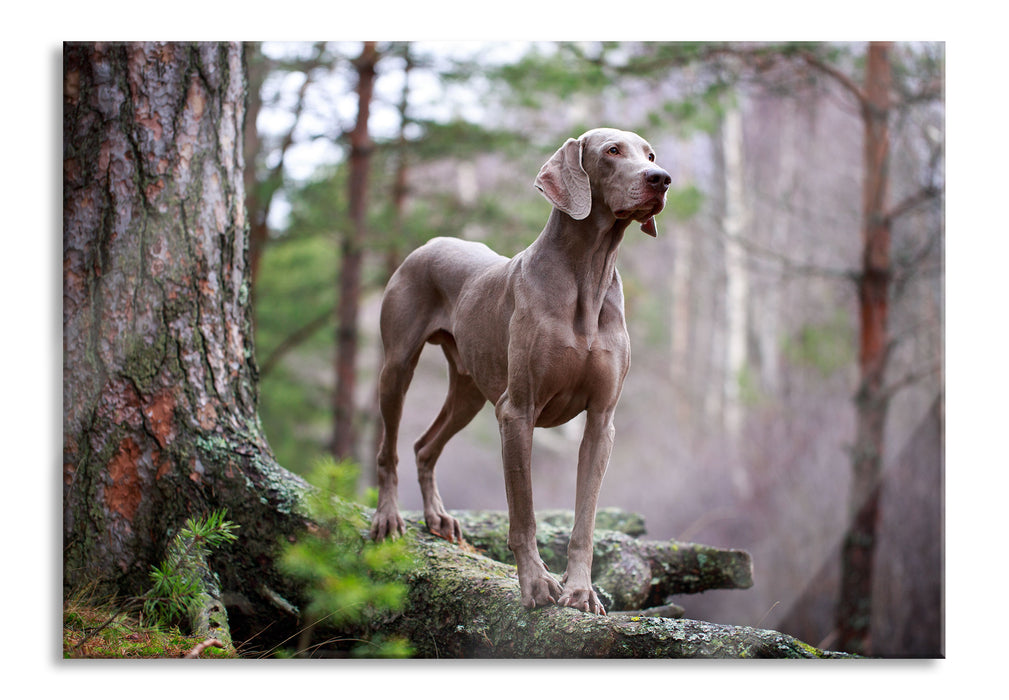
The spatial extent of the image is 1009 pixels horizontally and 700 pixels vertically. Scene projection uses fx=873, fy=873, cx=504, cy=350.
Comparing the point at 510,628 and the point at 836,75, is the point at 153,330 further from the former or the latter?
the point at 836,75

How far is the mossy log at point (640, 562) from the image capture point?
3.08m

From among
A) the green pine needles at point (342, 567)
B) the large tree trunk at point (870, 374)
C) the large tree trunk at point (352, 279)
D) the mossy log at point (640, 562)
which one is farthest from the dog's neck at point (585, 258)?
the large tree trunk at point (352, 279)

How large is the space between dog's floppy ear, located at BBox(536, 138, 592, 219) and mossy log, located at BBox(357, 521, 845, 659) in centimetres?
109

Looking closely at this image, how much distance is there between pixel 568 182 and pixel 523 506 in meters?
0.89

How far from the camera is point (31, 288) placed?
295cm

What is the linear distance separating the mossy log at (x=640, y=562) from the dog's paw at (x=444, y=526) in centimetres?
22

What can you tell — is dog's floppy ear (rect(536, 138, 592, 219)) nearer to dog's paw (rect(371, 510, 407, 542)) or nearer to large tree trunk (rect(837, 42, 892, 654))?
dog's paw (rect(371, 510, 407, 542))

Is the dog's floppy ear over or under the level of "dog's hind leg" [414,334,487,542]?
over

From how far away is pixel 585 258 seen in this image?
241cm

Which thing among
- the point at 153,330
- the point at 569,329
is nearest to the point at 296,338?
the point at 153,330

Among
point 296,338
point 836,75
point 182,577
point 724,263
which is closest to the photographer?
point 182,577

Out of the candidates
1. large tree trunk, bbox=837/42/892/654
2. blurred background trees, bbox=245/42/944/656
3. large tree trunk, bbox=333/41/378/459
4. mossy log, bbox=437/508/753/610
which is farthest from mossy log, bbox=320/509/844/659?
large tree trunk, bbox=333/41/378/459

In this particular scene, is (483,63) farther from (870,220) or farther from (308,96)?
(870,220)

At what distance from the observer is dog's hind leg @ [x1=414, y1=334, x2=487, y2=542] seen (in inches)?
116
